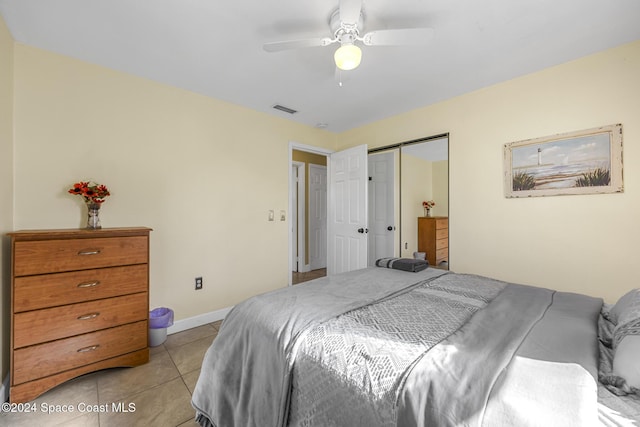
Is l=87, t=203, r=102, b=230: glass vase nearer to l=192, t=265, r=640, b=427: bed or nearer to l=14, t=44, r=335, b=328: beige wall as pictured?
l=14, t=44, r=335, b=328: beige wall

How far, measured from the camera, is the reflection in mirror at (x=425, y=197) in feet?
9.75

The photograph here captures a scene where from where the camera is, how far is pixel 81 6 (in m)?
1.60

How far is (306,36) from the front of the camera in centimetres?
188

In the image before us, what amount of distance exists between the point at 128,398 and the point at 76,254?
1.01m

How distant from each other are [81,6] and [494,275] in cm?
387

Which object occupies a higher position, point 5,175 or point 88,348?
point 5,175

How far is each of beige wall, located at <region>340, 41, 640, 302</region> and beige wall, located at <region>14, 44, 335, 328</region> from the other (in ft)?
6.95

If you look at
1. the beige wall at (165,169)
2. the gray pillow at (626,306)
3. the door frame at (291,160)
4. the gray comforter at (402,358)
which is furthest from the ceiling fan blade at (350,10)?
the door frame at (291,160)

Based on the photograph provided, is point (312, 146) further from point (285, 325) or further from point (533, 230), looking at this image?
point (285, 325)

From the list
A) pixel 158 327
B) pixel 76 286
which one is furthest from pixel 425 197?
pixel 76 286

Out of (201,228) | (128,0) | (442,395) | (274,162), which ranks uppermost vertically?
(128,0)

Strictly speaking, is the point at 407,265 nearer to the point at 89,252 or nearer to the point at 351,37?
the point at 351,37

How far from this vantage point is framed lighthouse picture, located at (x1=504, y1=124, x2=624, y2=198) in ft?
6.64

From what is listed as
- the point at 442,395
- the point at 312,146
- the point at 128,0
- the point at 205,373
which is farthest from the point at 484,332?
the point at 312,146
